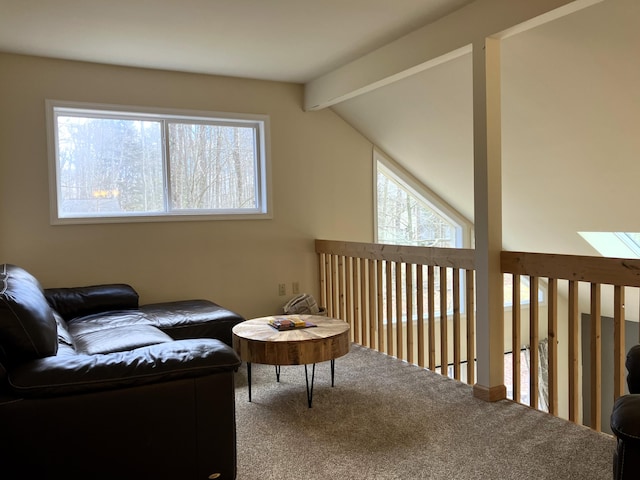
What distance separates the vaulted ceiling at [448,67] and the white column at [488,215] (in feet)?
1.33

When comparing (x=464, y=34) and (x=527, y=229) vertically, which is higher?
(x=464, y=34)

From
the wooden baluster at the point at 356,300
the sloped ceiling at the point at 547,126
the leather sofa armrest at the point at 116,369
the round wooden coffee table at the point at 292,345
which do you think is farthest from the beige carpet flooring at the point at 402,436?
the sloped ceiling at the point at 547,126

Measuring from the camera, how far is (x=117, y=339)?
9.55ft

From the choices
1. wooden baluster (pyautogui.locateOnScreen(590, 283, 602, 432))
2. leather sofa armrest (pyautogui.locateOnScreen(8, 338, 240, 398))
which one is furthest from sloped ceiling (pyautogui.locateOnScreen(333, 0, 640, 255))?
leather sofa armrest (pyautogui.locateOnScreen(8, 338, 240, 398))

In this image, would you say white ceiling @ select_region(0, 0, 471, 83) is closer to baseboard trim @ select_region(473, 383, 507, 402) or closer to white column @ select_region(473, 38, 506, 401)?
white column @ select_region(473, 38, 506, 401)

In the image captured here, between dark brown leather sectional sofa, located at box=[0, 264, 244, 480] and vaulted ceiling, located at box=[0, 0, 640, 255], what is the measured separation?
6.26 ft

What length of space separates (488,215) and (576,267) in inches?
21.9

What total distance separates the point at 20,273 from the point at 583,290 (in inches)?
198

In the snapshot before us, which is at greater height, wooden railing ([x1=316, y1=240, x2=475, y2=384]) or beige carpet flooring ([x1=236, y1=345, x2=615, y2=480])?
wooden railing ([x1=316, y1=240, x2=475, y2=384])

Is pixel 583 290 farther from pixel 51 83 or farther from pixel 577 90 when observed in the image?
pixel 51 83

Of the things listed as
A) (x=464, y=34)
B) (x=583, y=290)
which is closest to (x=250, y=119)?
(x=464, y=34)

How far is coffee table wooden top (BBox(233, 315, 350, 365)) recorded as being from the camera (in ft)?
9.00

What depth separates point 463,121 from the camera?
4.09 meters

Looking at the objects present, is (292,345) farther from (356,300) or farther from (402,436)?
(356,300)
